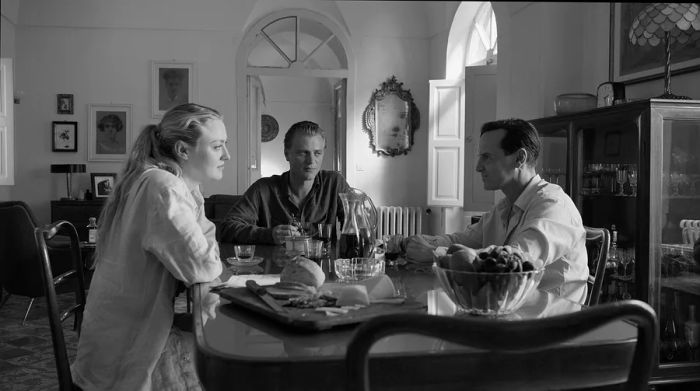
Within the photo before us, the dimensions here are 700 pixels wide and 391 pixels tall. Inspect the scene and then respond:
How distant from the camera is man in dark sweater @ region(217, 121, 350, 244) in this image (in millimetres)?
2957

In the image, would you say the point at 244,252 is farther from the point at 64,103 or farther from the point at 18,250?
the point at 64,103

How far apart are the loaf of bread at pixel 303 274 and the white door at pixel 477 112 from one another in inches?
171

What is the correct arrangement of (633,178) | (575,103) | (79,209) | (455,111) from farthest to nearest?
(455,111) < (79,209) < (575,103) < (633,178)

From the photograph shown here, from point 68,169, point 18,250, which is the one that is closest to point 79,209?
point 68,169

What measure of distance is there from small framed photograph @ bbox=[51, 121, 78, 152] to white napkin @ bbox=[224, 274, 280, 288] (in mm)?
5938

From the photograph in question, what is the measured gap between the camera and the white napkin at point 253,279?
1.51m

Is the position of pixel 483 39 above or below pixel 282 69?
above

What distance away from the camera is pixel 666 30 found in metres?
3.32

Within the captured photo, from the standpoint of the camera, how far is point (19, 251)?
4090mm

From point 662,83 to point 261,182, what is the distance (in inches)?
94.9

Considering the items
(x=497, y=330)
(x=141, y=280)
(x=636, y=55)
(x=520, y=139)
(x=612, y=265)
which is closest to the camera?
(x=497, y=330)

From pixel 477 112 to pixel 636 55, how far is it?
6.22 feet

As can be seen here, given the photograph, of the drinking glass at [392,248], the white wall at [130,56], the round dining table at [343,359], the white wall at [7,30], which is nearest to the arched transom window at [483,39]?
the white wall at [130,56]

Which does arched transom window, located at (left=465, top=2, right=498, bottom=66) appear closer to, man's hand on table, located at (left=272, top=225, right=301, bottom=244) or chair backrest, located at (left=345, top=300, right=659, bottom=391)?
man's hand on table, located at (left=272, top=225, right=301, bottom=244)
